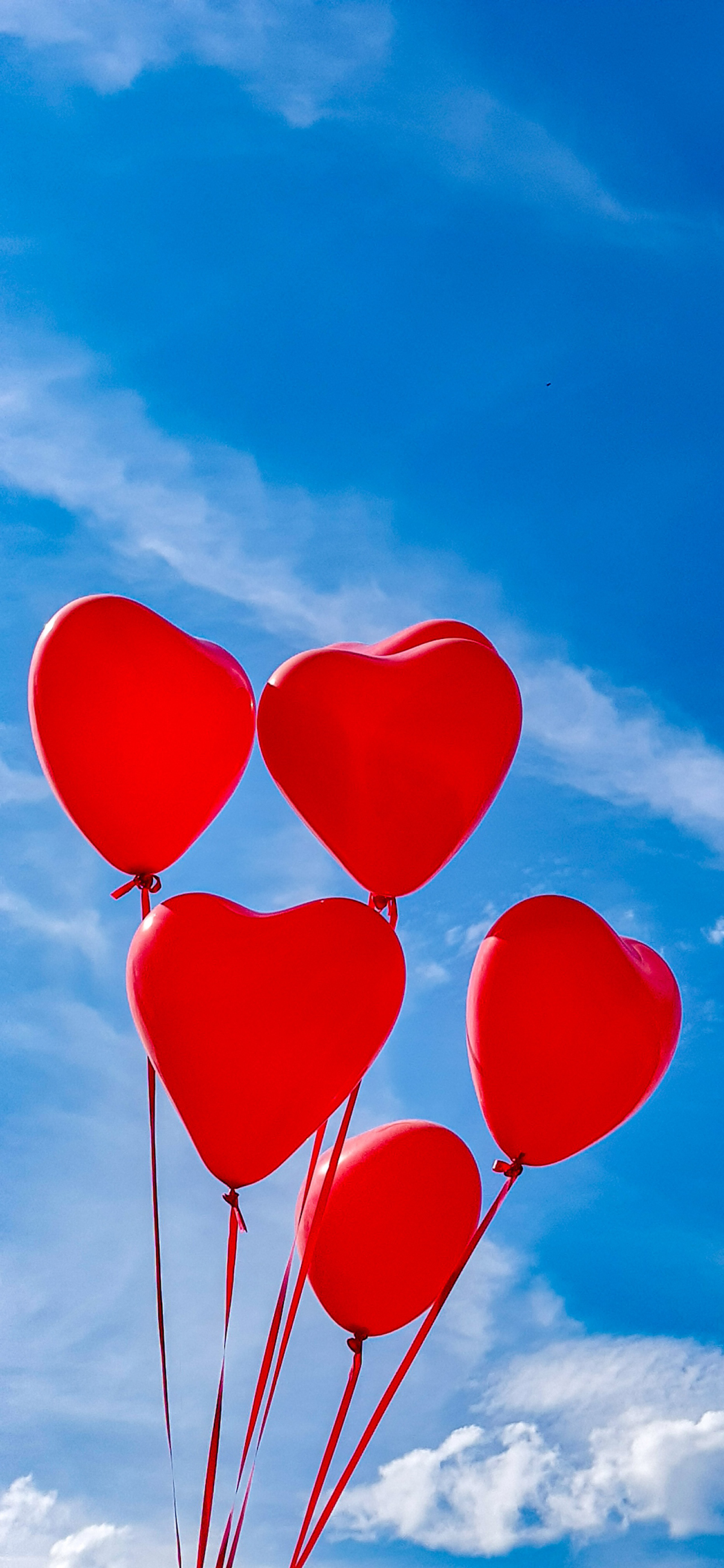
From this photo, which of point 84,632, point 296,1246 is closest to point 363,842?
point 84,632

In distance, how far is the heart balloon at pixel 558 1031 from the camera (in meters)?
4.51

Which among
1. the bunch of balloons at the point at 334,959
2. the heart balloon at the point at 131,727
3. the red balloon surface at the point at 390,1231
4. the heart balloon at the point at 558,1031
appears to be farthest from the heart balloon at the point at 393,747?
the red balloon surface at the point at 390,1231

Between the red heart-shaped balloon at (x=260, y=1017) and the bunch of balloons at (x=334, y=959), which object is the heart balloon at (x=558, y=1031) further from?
the red heart-shaped balloon at (x=260, y=1017)

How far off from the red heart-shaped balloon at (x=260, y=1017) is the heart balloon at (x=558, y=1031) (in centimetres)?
44

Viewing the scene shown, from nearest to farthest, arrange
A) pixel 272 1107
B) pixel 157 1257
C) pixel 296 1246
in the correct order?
pixel 272 1107 → pixel 157 1257 → pixel 296 1246

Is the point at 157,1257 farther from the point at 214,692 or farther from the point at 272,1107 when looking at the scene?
the point at 214,692

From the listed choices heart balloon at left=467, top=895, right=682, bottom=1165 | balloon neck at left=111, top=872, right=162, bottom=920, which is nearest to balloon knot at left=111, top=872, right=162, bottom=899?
balloon neck at left=111, top=872, right=162, bottom=920

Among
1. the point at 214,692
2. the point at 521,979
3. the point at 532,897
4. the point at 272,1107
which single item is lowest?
the point at 272,1107

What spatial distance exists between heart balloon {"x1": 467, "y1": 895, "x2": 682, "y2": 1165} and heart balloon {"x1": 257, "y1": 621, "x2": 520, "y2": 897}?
0.44m

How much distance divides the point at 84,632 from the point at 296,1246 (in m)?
2.41

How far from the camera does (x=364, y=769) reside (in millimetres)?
4469

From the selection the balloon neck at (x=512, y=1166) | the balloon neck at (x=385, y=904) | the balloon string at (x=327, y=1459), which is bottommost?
the balloon string at (x=327, y=1459)

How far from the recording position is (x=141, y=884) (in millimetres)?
4852

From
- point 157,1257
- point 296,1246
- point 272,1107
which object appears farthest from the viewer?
point 296,1246
